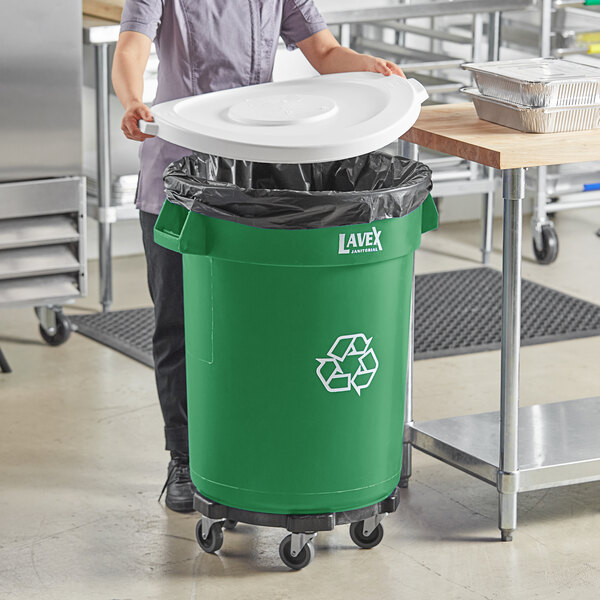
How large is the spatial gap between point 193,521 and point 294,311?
0.72m

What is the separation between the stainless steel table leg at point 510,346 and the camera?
2.55 meters

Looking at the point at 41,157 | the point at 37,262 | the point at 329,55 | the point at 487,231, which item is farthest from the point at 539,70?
the point at 487,231

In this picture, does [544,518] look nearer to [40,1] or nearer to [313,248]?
[313,248]

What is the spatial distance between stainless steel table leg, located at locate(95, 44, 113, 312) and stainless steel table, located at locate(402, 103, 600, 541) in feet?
5.13

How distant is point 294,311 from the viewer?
2.39 meters

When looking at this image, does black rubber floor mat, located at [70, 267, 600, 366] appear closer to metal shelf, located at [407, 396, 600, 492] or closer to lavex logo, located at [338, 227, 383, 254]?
metal shelf, located at [407, 396, 600, 492]

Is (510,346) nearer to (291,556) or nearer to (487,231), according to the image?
(291,556)

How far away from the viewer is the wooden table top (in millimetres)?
2451

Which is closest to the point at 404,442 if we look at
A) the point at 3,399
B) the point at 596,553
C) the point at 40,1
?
the point at 596,553

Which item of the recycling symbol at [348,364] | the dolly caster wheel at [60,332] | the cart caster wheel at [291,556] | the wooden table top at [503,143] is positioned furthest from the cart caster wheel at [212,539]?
the dolly caster wheel at [60,332]

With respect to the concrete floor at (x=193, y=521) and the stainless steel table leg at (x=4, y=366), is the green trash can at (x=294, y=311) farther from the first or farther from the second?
the stainless steel table leg at (x=4, y=366)

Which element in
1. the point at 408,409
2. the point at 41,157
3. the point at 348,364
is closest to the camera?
the point at 348,364

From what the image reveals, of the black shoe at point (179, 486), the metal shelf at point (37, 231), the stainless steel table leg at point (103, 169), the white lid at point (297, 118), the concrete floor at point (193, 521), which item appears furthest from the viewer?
the stainless steel table leg at point (103, 169)

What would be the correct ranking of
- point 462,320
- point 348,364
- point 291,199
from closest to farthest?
point 291,199 < point 348,364 < point 462,320
